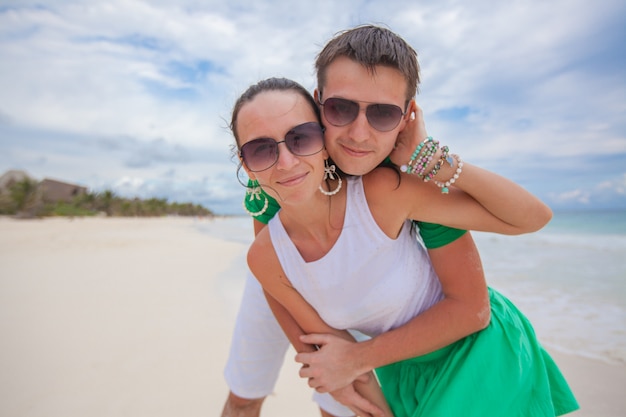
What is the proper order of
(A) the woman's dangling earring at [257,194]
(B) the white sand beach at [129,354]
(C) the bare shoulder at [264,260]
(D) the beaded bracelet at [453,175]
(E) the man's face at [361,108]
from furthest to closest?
1. (B) the white sand beach at [129,354]
2. (A) the woman's dangling earring at [257,194]
3. (C) the bare shoulder at [264,260]
4. (E) the man's face at [361,108]
5. (D) the beaded bracelet at [453,175]

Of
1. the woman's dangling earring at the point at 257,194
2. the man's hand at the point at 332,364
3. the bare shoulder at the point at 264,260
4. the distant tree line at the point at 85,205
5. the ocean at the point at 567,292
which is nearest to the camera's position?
the man's hand at the point at 332,364

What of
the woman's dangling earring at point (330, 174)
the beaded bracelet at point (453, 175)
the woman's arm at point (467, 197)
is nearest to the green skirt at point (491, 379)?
the woman's arm at point (467, 197)

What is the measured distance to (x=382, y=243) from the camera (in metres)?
1.91

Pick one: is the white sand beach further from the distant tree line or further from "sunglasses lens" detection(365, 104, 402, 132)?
the distant tree line

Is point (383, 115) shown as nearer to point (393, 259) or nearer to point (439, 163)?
point (439, 163)

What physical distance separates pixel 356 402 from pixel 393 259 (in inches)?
29.3

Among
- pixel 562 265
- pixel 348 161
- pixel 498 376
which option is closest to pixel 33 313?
pixel 348 161

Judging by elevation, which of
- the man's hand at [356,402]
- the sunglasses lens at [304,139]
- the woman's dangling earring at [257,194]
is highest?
the sunglasses lens at [304,139]

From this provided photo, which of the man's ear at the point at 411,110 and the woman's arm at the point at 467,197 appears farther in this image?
the man's ear at the point at 411,110

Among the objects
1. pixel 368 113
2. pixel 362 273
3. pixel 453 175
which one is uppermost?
pixel 368 113

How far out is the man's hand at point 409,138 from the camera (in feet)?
5.99

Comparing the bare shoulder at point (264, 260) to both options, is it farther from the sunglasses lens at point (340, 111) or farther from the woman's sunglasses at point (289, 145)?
the sunglasses lens at point (340, 111)

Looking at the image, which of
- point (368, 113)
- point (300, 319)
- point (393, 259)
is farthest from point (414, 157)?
point (300, 319)

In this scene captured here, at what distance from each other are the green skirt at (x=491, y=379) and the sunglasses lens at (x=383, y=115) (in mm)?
1119
